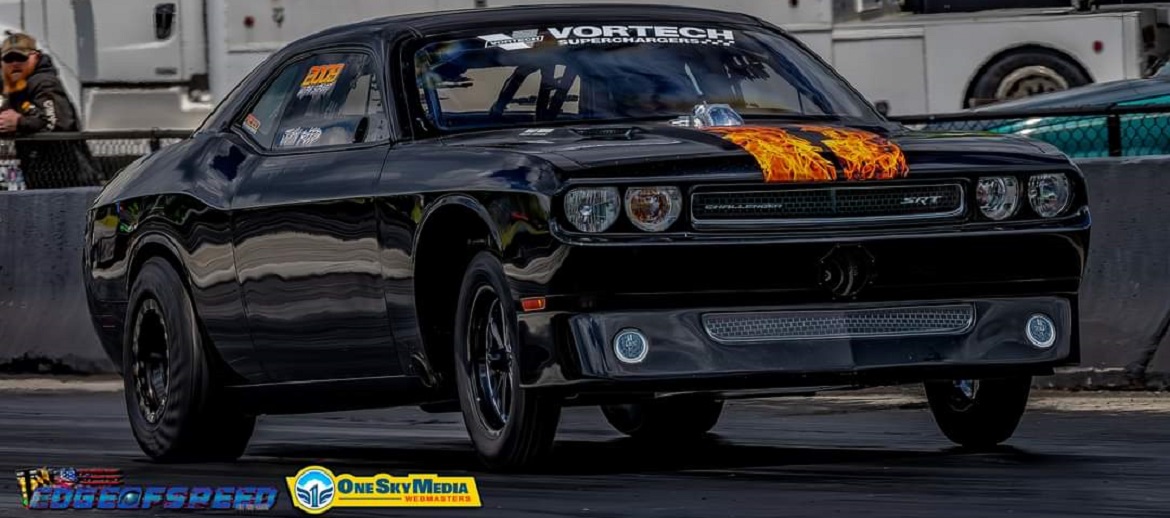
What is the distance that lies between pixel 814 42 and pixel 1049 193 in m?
14.8

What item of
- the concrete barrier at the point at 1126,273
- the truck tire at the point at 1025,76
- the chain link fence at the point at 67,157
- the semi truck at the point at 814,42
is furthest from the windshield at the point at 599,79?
the truck tire at the point at 1025,76

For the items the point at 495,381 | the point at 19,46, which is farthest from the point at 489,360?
the point at 19,46

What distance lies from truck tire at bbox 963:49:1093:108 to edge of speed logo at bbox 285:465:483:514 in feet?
48.0

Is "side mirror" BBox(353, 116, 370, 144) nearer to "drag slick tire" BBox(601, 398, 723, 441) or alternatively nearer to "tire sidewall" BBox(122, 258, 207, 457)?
"tire sidewall" BBox(122, 258, 207, 457)

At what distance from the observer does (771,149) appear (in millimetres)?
7898

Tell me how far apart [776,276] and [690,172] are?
363 mm

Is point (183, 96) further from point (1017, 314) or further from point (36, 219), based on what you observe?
point (1017, 314)

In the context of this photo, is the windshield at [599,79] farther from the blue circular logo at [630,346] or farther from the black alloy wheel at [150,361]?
the black alloy wheel at [150,361]

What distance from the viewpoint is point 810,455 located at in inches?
351

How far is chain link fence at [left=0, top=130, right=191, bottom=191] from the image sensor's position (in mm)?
15656

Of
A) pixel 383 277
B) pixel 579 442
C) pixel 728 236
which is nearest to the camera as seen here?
pixel 728 236

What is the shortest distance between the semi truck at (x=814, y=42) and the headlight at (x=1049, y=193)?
44.3 ft

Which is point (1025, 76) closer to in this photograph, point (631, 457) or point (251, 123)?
point (251, 123)

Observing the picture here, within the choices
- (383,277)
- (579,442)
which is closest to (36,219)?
(579,442)
